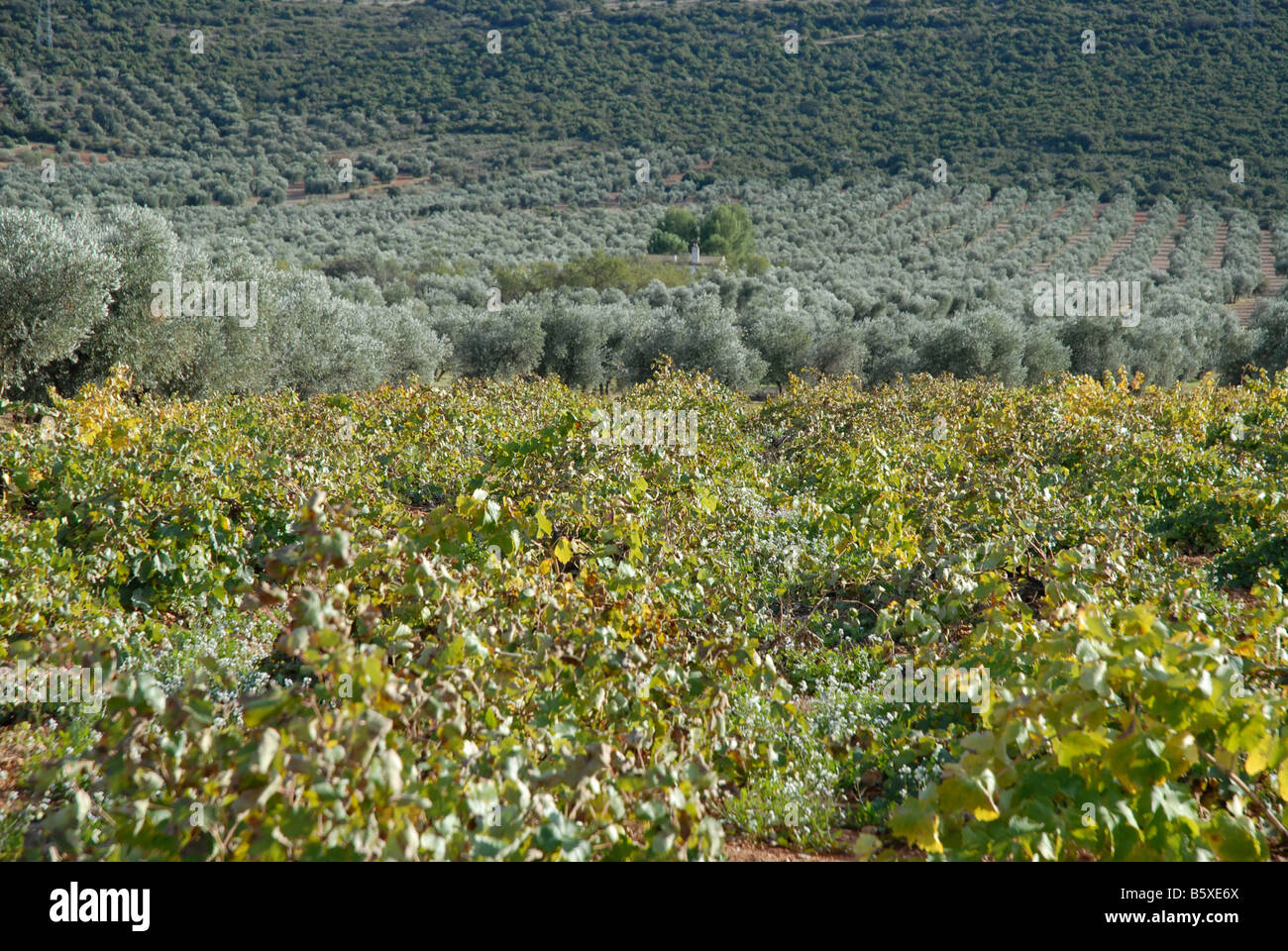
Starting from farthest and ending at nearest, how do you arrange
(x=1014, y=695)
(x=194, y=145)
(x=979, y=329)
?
(x=194, y=145), (x=979, y=329), (x=1014, y=695)

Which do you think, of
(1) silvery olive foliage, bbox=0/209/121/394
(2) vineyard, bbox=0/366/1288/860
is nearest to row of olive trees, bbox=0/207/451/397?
(1) silvery olive foliage, bbox=0/209/121/394

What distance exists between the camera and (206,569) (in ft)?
18.2

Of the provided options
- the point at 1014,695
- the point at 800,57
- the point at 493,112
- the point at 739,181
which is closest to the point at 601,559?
the point at 1014,695

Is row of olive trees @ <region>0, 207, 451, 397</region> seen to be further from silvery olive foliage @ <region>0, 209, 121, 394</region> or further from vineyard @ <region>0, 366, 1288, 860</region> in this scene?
vineyard @ <region>0, 366, 1288, 860</region>

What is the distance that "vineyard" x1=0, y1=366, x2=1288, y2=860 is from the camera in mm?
2107

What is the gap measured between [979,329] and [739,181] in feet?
132

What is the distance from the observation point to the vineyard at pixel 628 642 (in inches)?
83.0

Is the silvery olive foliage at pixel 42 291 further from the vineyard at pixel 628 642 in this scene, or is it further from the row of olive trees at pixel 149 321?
the vineyard at pixel 628 642

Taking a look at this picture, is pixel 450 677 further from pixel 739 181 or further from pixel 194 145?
pixel 194 145

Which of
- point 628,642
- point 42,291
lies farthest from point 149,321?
point 628,642

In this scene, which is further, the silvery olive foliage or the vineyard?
the silvery olive foliage

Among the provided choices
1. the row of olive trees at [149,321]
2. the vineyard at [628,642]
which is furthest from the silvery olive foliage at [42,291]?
the vineyard at [628,642]
